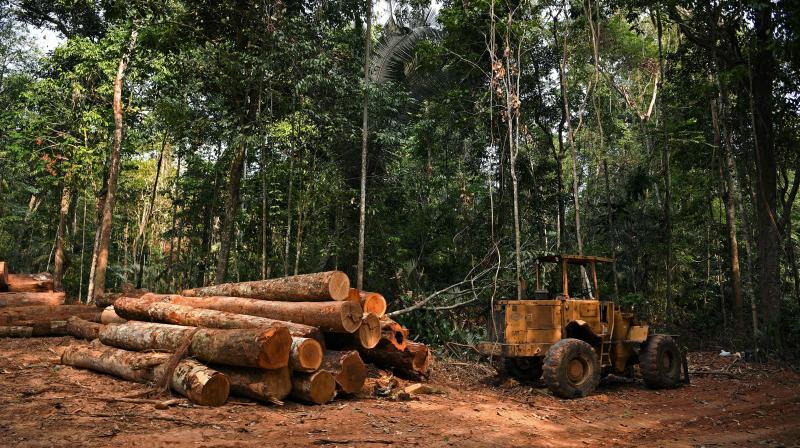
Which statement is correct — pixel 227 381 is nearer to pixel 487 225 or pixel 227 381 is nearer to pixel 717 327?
pixel 487 225

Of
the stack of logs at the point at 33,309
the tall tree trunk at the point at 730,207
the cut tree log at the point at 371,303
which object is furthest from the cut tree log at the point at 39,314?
the tall tree trunk at the point at 730,207

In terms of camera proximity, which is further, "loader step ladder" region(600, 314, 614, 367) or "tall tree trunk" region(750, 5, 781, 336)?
"tall tree trunk" region(750, 5, 781, 336)

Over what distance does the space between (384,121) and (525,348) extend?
420 inches

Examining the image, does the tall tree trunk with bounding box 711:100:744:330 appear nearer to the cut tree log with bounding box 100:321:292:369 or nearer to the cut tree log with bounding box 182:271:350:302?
the cut tree log with bounding box 182:271:350:302

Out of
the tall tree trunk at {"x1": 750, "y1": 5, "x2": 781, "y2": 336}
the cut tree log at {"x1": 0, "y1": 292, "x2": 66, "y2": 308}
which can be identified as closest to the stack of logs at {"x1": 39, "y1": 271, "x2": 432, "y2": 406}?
the cut tree log at {"x1": 0, "y1": 292, "x2": 66, "y2": 308}

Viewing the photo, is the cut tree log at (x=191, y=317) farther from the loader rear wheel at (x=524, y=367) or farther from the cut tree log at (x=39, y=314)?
the loader rear wheel at (x=524, y=367)

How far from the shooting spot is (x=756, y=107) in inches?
572

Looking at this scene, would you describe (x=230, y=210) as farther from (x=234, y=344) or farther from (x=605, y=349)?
(x=605, y=349)

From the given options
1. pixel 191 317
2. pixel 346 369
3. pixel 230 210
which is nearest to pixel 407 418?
pixel 346 369

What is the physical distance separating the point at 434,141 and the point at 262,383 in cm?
1349

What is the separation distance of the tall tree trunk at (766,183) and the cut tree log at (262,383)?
41.7ft

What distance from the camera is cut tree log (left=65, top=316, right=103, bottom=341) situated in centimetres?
1218

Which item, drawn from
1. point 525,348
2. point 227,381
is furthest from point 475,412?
point 227,381

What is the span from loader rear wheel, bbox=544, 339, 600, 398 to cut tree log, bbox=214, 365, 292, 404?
4.21 meters
